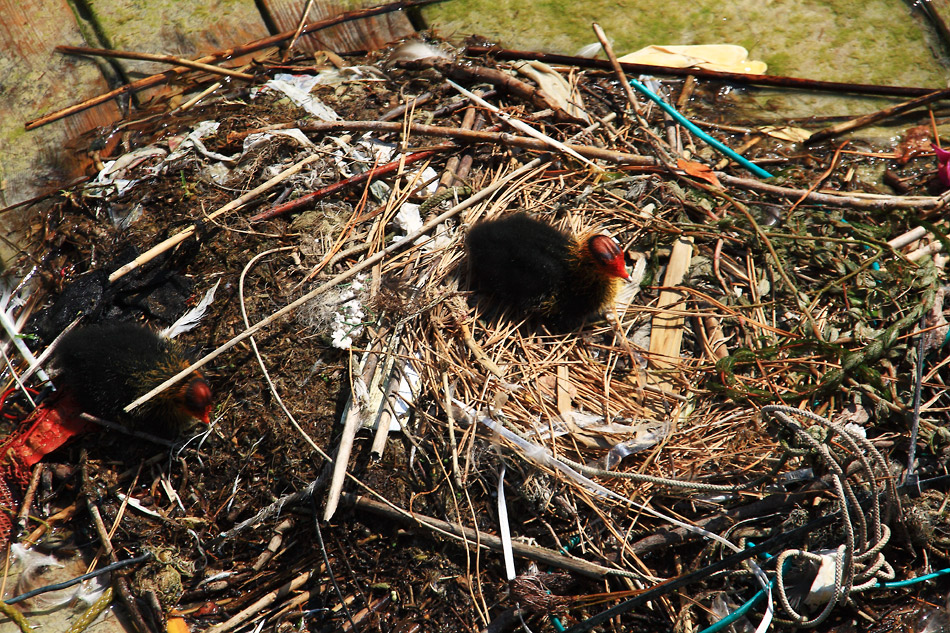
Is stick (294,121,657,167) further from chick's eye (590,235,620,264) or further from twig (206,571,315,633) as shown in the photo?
twig (206,571,315,633)

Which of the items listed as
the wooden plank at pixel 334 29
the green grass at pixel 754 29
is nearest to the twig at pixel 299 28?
the wooden plank at pixel 334 29

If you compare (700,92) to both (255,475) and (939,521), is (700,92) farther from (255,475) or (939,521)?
(255,475)

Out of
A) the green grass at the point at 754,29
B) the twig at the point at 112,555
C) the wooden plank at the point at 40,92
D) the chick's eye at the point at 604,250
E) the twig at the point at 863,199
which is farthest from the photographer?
the green grass at the point at 754,29

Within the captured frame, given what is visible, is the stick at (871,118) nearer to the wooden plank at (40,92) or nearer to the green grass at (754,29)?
the green grass at (754,29)

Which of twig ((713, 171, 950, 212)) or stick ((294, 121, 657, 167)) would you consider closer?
twig ((713, 171, 950, 212))

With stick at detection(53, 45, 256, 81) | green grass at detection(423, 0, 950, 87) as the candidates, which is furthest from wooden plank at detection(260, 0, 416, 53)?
stick at detection(53, 45, 256, 81)

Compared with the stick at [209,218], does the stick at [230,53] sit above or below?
above
